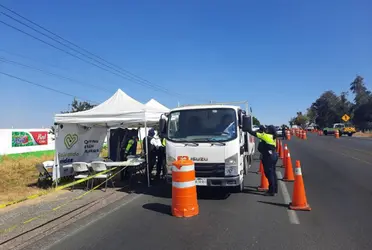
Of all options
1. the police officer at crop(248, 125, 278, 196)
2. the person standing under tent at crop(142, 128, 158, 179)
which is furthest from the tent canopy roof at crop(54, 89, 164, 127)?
the police officer at crop(248, 125, 278, 196)

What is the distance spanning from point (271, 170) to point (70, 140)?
7373 mm

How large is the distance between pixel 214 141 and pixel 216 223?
2558mm

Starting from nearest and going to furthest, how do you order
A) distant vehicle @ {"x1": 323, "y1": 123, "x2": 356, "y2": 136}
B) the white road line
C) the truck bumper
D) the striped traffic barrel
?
the white road line
the striped traffic barrel
the truck bumper
distant vehicle @ {"x1": 323, "y1": 123, "x2": 356, "y2": 136}

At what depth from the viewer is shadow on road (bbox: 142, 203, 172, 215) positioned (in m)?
7.43

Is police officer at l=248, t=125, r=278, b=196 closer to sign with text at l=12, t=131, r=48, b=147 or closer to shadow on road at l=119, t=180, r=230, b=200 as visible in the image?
shadow on road at l=119, t=180, r=230, b=200

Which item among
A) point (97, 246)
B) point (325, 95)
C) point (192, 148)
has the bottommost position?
point (97, 246)

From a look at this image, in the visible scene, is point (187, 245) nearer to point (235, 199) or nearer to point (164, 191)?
point (235, 199)

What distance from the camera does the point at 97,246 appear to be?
212 inches

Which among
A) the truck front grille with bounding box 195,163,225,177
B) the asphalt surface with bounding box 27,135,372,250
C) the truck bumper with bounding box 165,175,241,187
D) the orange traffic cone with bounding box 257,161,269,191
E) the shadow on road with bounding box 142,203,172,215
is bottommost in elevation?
the asphalt surface with bounding box 27,135,372,250

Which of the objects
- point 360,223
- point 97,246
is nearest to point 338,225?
point 360,223

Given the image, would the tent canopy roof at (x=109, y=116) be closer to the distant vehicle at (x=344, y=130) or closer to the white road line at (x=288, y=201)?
the white road line at (x=288, y=201)

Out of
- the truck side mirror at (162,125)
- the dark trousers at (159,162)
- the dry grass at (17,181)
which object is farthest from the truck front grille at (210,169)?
the dry grass at (17,181)

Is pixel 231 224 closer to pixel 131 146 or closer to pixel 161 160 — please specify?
pixel 161 160

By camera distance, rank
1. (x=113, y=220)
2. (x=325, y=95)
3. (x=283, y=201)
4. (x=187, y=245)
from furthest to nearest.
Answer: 1. (x=325, y=95)
2. (x=283, y=201)
3. (x=113, y=220)
4. (x=187, y=245)
